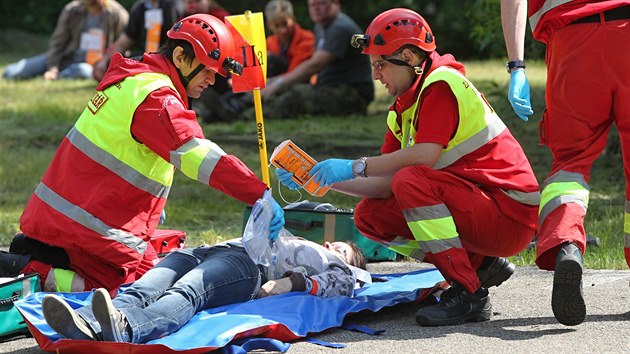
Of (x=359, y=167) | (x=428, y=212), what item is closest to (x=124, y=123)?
(x=359, y=167)

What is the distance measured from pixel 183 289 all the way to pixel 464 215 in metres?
1.22

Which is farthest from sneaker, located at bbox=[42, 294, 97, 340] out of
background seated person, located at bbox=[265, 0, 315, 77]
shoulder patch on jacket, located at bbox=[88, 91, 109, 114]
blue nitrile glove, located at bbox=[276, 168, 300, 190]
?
background seated person, located at bbox=[265, 0, 315, 77]

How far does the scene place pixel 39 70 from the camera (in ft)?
53.9

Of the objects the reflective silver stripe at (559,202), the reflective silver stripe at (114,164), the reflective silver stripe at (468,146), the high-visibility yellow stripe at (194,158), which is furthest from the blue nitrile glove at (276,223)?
the reflective silver stripe at (559,202)

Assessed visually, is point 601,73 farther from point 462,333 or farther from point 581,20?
point 462,333

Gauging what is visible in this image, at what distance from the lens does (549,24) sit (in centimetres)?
482

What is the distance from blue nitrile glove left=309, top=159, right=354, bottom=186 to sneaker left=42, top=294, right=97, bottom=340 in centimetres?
127

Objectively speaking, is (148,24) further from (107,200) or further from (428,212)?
(428,212)

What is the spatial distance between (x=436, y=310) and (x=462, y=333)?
0.19 meters

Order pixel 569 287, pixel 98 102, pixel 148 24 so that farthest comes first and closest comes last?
1. pixel 148 24
2. pixel 98 102
3. pixel 569 287

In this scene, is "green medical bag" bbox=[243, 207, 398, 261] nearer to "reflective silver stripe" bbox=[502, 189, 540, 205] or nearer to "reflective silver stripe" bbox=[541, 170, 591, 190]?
"reflective silver stripe" bbox=[502, 189, 540, 205]

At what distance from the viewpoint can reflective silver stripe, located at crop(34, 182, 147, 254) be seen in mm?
4832

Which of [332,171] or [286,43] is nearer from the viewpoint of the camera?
[332,171]

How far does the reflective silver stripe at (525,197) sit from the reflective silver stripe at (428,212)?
1.07ft
